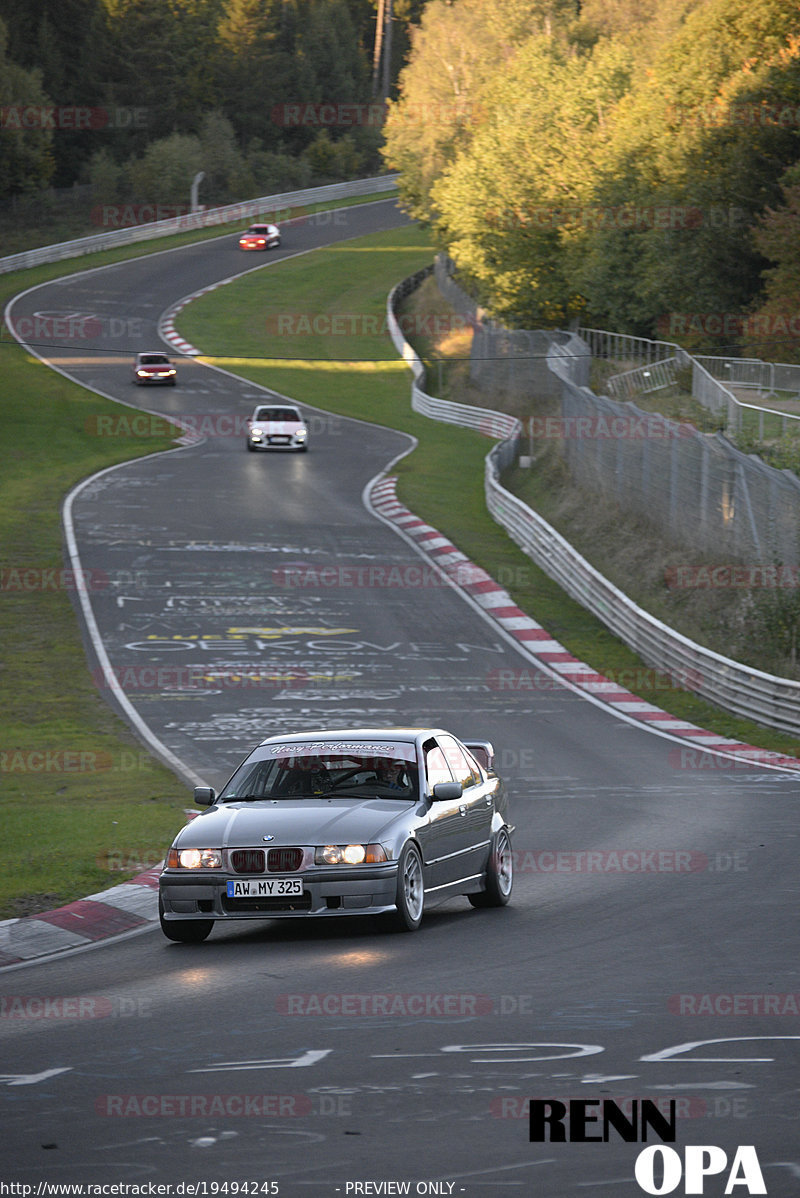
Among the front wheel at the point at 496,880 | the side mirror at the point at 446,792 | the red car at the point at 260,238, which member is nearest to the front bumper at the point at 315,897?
the side mirror at the point at 446,792

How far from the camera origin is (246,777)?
11.6 m

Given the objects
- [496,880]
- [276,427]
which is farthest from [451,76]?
[496,880]

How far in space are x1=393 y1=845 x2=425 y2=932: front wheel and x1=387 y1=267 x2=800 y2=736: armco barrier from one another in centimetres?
1273

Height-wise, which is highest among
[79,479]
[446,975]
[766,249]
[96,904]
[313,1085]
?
[766,249]

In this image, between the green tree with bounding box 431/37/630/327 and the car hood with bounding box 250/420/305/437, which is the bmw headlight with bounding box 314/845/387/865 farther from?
the green tree with bounding box 431/37/630/327

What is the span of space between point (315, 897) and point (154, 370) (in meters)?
49.8

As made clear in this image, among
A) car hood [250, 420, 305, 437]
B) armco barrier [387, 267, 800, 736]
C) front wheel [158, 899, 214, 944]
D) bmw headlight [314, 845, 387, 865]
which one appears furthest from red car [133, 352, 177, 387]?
bmw headlight [314, 845, 387, 865]

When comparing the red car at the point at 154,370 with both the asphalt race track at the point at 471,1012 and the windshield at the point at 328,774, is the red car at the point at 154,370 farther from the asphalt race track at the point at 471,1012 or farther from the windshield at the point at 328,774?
the windshield at the point at 328,774

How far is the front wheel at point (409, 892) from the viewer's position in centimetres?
1039

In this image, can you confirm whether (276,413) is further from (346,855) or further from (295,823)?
(346,855)

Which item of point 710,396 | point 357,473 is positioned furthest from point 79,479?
point 710,396

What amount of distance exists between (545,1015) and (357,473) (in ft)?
126

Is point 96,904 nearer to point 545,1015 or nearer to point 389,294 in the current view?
point 545,1015

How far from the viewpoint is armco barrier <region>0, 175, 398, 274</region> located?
87750mm
